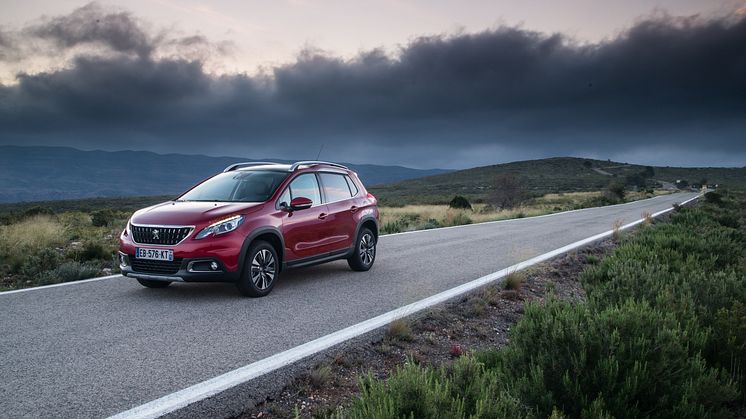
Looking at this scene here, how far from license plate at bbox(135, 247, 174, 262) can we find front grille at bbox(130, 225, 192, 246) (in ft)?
0.34

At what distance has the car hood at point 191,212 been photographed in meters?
6.79

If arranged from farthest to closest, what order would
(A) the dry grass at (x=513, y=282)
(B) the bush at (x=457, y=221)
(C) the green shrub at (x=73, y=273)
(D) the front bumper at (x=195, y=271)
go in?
(B) the bush at (x=457, y=221) < (C) the green shrub at (x=73, y=273) < (A) the dry grass at (x=513, y=282) < (D) the front bumper at (x=195, y=271)

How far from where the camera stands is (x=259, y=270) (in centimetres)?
712

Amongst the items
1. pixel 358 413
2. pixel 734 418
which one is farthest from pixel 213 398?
pixel 734 418

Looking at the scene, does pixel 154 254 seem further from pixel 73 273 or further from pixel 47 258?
pixel 47 258

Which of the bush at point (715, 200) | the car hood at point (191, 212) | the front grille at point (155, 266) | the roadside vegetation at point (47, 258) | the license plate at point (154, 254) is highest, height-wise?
the car hood at point (191, 212)

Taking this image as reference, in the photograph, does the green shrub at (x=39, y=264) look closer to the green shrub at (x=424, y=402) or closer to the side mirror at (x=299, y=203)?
the side mirror at (x=299, y=203)

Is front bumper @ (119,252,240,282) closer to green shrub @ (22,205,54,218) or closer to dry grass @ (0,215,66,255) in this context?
dry grass @ (0,215,66,255)

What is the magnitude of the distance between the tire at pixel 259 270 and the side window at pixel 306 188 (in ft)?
3.30

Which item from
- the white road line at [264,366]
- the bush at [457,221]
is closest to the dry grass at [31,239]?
the white road line at [264,366]

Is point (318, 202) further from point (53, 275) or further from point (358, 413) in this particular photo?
point (358, 413)

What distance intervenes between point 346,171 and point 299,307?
11.6ft

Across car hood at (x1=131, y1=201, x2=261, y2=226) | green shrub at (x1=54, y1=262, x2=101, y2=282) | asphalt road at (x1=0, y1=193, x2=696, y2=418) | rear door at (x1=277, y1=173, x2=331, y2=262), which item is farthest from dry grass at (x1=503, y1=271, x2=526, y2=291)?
green shrub at (x1=54, y1=262, x2=101, y2=282)

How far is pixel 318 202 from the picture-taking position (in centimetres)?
844
